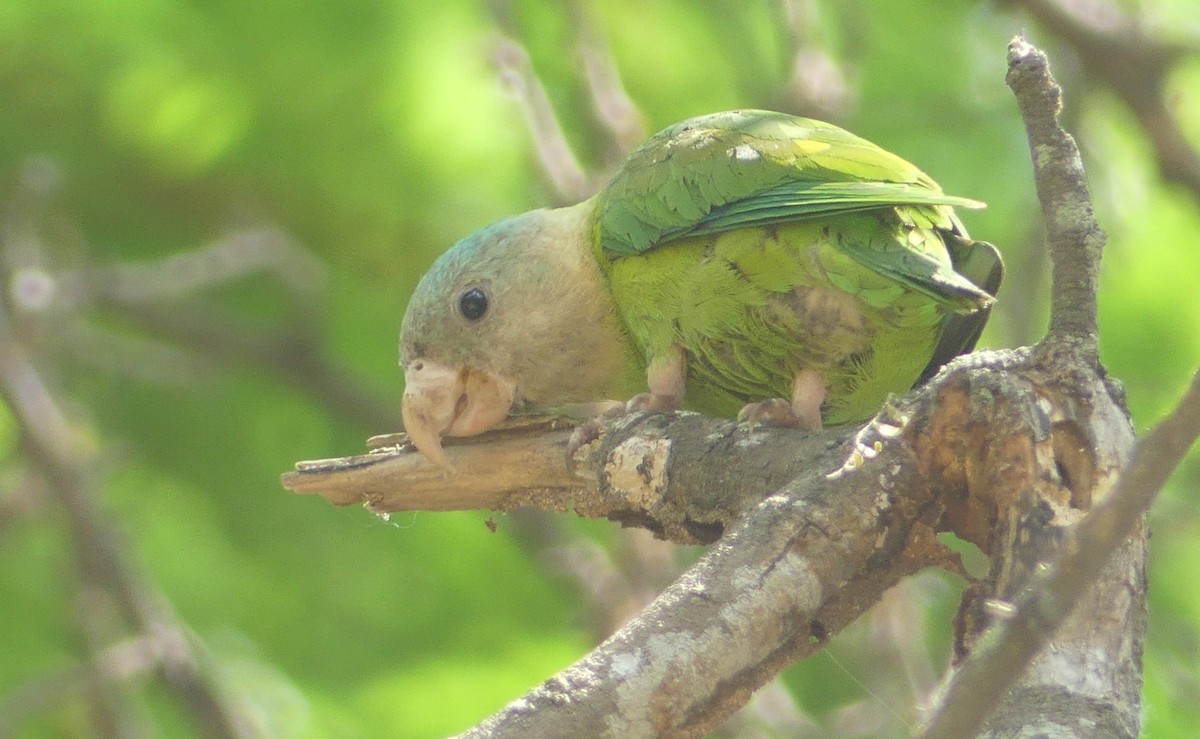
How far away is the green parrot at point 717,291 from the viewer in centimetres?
362

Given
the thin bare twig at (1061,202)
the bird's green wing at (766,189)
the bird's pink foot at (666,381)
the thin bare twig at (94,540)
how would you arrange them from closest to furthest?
the thin bare twig at (1061,202), the bird's green wing at (766,189), the bird's pink foot at (666,381), the thin bare twig at (94,540)

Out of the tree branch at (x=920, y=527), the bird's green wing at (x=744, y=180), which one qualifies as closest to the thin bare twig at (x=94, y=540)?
the bird's green wing at (x=744, y=180)

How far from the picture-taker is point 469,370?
446cm

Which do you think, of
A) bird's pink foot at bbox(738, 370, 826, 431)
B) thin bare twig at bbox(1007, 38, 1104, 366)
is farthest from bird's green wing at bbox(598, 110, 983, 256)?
thin bare twig at bbox(1007, 38, 1104, 366)

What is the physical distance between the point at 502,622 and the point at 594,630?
1.01 metres

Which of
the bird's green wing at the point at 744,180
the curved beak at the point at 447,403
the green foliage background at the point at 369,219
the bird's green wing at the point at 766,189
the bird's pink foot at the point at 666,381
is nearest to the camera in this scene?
the bird's green wing at the point at 766,189

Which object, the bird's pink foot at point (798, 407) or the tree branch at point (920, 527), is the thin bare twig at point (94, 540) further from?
the tree branch at point (920, 527)

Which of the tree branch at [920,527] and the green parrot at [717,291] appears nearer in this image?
the tree branch at [920,527]

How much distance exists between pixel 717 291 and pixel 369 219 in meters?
3.58

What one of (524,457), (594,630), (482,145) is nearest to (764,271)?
(524,457)

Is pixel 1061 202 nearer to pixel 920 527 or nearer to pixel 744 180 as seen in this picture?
pixel 920 527

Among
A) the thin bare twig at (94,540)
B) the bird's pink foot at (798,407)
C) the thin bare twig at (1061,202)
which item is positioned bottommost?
the thin bare twig at (1061,202)

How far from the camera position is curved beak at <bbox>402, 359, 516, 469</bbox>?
3918 mm

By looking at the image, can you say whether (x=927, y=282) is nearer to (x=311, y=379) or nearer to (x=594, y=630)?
(x=594, y=630)
